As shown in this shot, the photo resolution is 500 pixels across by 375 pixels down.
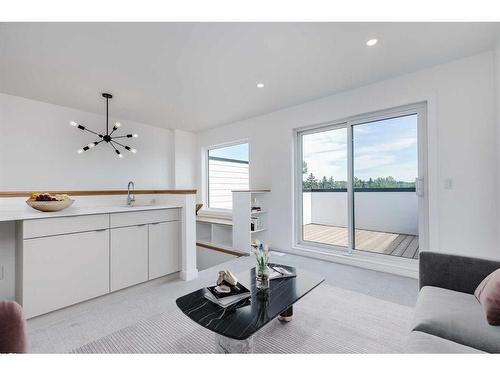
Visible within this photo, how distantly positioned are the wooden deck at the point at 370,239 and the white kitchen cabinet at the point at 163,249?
2.05 m

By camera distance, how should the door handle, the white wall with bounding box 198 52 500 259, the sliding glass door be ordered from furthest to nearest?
the sliding glass door < the door handle < the white wall with bounding box 198 52 500 259

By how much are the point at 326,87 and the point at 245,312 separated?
283 cm

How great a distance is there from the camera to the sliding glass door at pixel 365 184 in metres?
2.83

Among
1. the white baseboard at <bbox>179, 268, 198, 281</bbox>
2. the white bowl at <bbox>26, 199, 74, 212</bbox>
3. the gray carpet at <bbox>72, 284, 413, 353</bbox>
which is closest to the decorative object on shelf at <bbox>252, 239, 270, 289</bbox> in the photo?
the gray carpet at <bbox>72, 284, 413, 353</bbox>

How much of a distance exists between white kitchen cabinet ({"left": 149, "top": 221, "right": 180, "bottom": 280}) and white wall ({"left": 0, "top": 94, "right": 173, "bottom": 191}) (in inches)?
83.4

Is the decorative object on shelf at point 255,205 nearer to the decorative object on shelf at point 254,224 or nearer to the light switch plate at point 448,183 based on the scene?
the decorative object on shelf at point 254,224

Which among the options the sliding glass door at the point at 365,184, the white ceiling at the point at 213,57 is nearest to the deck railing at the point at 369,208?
the sliding glass door at the point at 365,184

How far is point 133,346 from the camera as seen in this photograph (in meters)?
1.52

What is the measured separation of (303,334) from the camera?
1.62m

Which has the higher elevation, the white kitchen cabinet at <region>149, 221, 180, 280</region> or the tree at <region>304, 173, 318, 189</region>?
the tree at <region>304, 173, 318, 189</region>

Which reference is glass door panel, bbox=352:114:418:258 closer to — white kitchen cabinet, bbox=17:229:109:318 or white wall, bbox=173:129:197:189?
white kitchen cabinet, bbox=17:229:109:318

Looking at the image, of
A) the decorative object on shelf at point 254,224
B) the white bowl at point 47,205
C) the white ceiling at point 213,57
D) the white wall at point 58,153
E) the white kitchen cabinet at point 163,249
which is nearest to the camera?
the white ceiling at point 213,57

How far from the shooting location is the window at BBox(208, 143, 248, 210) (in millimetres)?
5059

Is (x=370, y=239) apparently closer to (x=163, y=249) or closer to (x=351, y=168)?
(x=351, y=168)
